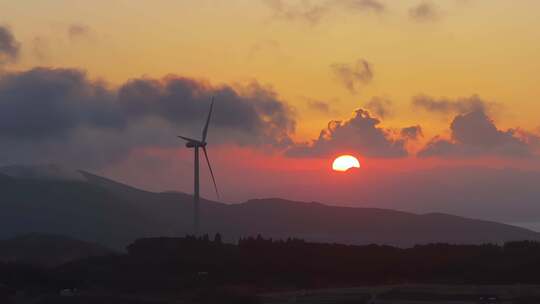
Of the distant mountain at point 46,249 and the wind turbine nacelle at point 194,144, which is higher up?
the wind turbine nacelle at point 194,144

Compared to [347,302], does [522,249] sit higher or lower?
higher

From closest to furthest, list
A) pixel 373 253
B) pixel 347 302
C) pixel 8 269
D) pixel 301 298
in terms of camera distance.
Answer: pixel 347 302, pixel 301 298, pixel 8 269, pixel 373 253

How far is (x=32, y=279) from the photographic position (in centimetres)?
8988

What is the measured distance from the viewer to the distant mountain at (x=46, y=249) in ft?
444

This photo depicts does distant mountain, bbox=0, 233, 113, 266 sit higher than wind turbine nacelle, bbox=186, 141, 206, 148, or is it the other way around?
wind turbine nacelle, bbox=186, 141, 206, 148

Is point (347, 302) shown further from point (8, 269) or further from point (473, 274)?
point (8, 269)

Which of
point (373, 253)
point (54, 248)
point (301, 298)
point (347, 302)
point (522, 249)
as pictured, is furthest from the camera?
point (54, 248)

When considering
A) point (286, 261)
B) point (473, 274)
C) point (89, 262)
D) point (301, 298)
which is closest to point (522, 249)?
point (473, 274)

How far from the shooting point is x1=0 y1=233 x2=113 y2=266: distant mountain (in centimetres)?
13525

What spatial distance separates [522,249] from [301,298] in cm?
3360

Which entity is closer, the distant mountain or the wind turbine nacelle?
the wind turbine nacelle

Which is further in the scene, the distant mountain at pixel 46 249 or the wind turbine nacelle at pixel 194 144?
the distant mountain at pixel 46 249

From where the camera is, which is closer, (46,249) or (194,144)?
(194,144)

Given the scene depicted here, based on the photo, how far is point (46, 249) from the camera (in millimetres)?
142125
